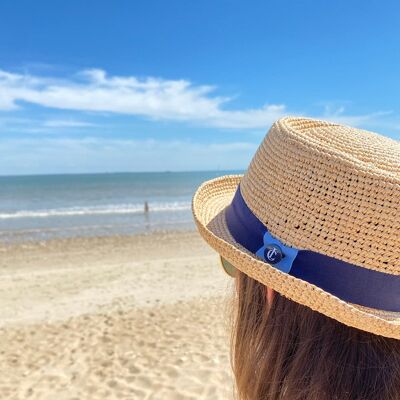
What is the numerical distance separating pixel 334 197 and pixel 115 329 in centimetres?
536

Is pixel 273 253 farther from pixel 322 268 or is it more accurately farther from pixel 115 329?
pixel 115 329

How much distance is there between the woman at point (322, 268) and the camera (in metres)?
1.07

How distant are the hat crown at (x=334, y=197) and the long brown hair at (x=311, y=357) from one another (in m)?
0.17

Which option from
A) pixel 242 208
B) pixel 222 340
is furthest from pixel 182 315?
pixel 242 208

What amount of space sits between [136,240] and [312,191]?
46.2 ft

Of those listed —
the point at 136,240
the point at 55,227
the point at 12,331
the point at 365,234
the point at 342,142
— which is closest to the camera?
the point at 365,234

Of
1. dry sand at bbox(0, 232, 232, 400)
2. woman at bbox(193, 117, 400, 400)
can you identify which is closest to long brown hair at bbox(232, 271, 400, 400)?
woman at bbox(193, 117, 400, 400)

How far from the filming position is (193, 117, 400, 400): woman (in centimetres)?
107

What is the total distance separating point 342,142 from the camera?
1230mm

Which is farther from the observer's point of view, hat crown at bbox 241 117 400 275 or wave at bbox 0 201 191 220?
wave at bbox 0 201 191 220

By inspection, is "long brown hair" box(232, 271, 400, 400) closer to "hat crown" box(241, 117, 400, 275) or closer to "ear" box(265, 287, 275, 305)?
"ear" box(265, 287, 275, 305)

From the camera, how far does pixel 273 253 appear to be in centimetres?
113

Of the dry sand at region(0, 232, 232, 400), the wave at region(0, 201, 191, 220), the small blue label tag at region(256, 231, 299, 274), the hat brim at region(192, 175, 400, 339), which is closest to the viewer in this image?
the hat brim at region(192, 175, 400, 339)

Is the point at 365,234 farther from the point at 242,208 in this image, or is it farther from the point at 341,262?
the point at 242,208
